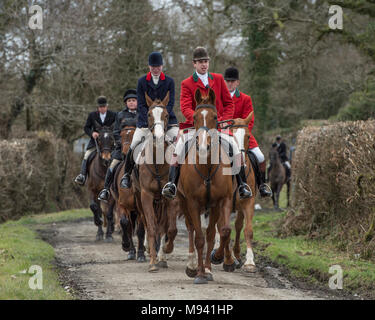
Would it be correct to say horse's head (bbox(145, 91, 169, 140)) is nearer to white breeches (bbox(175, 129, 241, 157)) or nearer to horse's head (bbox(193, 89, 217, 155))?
white breeches (bbox(175, 129, 241, 157))

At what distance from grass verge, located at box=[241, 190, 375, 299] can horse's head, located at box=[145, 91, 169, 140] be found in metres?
3.18

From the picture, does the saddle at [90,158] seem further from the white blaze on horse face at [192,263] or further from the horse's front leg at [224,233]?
the white blaze on horse face at [192,263]

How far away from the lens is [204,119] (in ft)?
28.0

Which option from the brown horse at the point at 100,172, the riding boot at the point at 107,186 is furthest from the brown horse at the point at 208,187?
the brown horse at the point at 100,172

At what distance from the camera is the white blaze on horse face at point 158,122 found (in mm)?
9656

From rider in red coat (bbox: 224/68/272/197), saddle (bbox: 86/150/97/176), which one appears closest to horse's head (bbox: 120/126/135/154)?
rider in red coat (bbox: 224/68/272/197)

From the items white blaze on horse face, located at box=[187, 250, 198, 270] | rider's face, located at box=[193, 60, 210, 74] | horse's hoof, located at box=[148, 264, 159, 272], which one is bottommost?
horse's hoof, located at box=[148, 264, 159, 272]

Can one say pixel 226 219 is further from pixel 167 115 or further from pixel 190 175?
pixel 167 115

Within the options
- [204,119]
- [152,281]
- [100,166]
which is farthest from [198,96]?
[100,166]

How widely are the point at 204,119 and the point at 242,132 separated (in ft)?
6.46

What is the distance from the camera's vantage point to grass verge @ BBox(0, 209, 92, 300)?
25.1 feet

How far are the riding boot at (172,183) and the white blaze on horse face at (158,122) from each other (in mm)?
580

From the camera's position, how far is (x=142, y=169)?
10.6m
